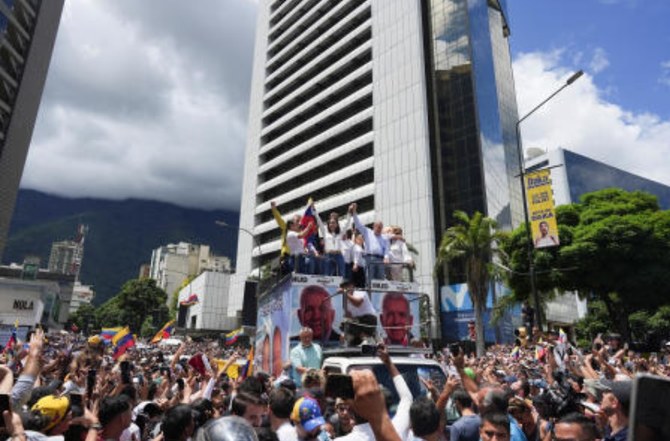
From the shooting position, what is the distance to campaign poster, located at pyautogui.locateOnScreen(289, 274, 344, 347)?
25.1 ft

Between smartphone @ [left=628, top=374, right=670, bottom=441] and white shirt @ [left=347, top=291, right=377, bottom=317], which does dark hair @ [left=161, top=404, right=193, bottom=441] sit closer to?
smartphone @ [left=628, top=374, right=670, bottom=441]

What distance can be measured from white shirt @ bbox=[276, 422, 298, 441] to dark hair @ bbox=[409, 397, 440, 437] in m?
1.08

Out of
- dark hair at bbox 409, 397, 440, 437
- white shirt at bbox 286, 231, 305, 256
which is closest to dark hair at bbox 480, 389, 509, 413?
dark hair at bbox 409, 397, 440, 437

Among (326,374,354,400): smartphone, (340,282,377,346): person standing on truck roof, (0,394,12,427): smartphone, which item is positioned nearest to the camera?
(326,374,354,400): smartphone

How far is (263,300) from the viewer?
35.3 feet

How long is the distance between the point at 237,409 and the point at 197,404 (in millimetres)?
688

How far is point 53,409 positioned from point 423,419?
8.81ft

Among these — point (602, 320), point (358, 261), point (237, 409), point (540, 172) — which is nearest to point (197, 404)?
point (237, 409)

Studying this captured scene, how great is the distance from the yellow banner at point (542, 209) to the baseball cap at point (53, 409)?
13.5 m

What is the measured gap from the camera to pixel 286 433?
3582 millimetres

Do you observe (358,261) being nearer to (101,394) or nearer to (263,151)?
(101,394)

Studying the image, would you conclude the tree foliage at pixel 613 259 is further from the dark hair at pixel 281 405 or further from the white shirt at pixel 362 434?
the white shirt at pixel 362 434

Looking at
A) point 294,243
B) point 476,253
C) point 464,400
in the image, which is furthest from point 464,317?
point 464,400

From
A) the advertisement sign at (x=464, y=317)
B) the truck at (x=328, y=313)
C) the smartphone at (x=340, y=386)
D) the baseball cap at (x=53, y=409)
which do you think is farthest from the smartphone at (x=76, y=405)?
the advertisement sign at (x=464, y=317)
